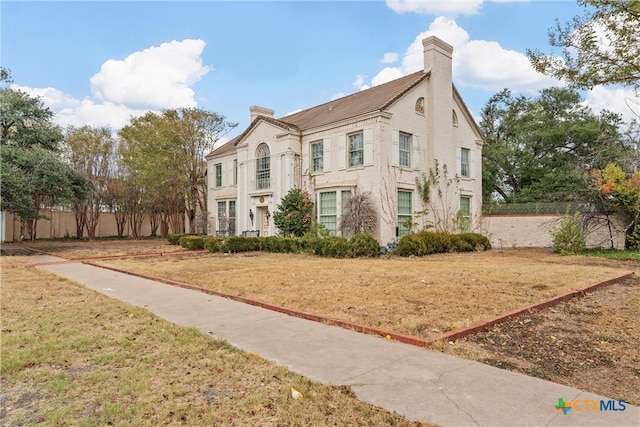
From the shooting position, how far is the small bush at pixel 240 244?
59.0ft

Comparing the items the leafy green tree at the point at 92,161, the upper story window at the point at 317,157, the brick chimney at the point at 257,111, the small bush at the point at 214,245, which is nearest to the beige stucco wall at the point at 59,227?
the leafy green tree at the point at 92,161

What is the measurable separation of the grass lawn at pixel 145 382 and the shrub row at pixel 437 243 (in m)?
11.6

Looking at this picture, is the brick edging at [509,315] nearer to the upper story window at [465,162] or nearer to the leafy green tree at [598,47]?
the leafy green tree at [598,47]

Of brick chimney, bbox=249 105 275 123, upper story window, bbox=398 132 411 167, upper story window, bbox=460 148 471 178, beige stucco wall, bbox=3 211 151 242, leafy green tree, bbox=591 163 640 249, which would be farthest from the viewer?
beige stucco wall, bbox=3 211 151 242

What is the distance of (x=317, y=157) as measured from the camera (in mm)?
20219

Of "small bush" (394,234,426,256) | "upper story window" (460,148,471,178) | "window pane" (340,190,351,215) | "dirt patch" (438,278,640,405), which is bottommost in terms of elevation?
"dirt patch" (438,278,640,405)

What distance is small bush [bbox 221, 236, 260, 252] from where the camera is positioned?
1798 cm

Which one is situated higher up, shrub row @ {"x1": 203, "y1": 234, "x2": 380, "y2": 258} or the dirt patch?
shrub row @ {"x1": 203, "y1": 234, "x2": 380, "y2": 258}

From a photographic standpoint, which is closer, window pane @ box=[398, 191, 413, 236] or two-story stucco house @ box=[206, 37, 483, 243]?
two-story stucco house @ box=[206, 37, 483, 243]

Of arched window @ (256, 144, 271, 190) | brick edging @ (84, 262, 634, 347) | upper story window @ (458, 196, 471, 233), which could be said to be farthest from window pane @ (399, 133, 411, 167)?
brick edging @ (84, 262, 634, 347)

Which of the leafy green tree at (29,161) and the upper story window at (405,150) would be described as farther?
the upper story window at (405,150)

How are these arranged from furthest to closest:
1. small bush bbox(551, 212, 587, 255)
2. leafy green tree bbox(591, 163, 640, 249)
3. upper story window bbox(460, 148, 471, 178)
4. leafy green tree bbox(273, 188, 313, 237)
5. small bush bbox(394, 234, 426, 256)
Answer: upper story window bbox(460, 148, 471, 178), leafy green tree bbox(273, 188, 313, 237), small bush bbox(551, 212, 587, 255), small bush bbox(394, 234, 426, 256), leafy green tree bbox(591, 163, 640, 249)

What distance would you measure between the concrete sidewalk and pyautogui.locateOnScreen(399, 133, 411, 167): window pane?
13794 millimetres

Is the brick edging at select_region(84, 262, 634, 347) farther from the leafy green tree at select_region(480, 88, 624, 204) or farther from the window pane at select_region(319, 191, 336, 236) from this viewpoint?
the leafy green tree at select_region(480, 88, 624, 204)
